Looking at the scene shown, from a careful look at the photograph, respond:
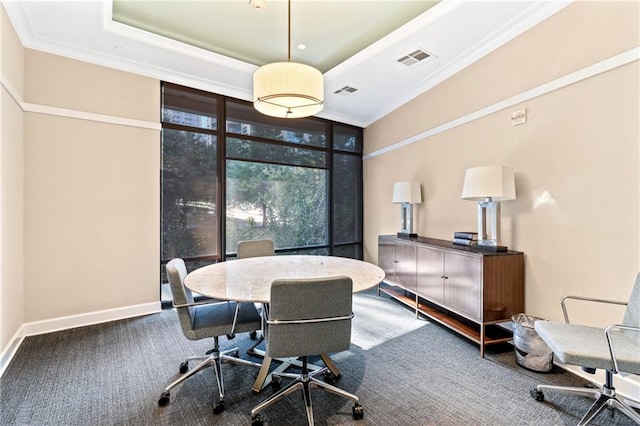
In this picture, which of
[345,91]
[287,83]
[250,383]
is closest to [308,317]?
[250,383]

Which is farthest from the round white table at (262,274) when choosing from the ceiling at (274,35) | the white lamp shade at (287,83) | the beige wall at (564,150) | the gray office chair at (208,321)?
the ceiling at (274,35)

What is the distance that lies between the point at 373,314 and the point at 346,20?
10.9 feet

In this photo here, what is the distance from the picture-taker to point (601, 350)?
1694mm

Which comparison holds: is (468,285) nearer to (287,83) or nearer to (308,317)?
(308,317)

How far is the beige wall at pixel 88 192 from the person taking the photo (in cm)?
312

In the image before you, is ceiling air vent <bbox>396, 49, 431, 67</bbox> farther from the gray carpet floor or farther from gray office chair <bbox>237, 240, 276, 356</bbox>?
the gray carpet floor

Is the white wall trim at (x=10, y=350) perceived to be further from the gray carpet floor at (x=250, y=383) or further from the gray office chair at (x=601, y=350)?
the gray office chair at (x=601, y=350)

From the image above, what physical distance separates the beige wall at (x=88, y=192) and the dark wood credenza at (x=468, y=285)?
3284 mm

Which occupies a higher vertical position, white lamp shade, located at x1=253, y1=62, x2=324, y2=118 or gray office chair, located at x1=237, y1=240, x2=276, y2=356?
white lamp shade, located at x1=253, y1=62, x2=324, y2=118

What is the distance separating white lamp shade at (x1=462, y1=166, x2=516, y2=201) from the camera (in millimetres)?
2711

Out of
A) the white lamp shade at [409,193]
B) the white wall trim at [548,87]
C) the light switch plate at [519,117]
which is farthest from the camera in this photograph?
the white lamp shade at [409,193]

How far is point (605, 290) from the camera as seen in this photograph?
224 cm

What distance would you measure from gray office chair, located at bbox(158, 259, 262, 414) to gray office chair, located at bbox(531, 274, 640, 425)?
1939mm

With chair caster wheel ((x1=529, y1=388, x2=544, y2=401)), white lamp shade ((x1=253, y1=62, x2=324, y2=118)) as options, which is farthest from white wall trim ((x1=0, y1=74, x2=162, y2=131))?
chair caster wheel ((x1=529, y1=388, x2=544, y2=401))
